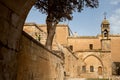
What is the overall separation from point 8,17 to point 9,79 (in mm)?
1306

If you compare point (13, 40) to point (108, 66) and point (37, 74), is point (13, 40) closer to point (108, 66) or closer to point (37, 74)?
point (37, 74)

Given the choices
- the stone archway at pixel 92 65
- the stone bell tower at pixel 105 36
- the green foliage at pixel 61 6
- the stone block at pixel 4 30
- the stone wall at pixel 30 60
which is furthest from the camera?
the stone bell tower at pixel 105 36

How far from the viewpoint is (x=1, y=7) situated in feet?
16.1

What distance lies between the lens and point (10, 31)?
5445mm

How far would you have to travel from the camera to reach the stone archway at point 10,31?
5117mm

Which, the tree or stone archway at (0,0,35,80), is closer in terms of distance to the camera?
stone archway at (0,0,35,80)

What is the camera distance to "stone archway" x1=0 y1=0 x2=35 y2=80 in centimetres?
512

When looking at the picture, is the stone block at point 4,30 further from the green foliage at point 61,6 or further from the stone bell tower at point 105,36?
the stone bell tower at point 105,36

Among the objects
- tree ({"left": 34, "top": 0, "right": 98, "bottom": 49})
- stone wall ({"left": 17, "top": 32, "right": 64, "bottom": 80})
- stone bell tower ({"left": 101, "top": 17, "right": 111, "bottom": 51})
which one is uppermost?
stone bell tower ({"left": 101, "top": 17, "right": 111, "bottom": 51})

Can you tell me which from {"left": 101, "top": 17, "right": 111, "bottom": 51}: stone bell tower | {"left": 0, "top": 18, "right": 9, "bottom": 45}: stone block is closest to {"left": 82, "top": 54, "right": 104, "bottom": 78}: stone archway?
{"left": 101, "top": 17, "right": 111, "bottom": 51}: stone bell tower

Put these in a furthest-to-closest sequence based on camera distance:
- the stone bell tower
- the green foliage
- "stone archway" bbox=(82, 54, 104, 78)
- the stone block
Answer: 1. the stone bell tower
2. "stone archway" bbox=(82, 54, 104, 78)
3. the green foliage
4. the stone block

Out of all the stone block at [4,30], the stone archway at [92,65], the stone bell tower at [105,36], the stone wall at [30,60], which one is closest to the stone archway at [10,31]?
the stone block at [4,30]

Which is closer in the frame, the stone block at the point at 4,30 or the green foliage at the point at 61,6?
the stone block at the point at 4,30

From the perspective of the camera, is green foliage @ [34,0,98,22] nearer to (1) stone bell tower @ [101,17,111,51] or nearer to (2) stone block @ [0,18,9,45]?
(2) stone block @ [0,18,9,45]
